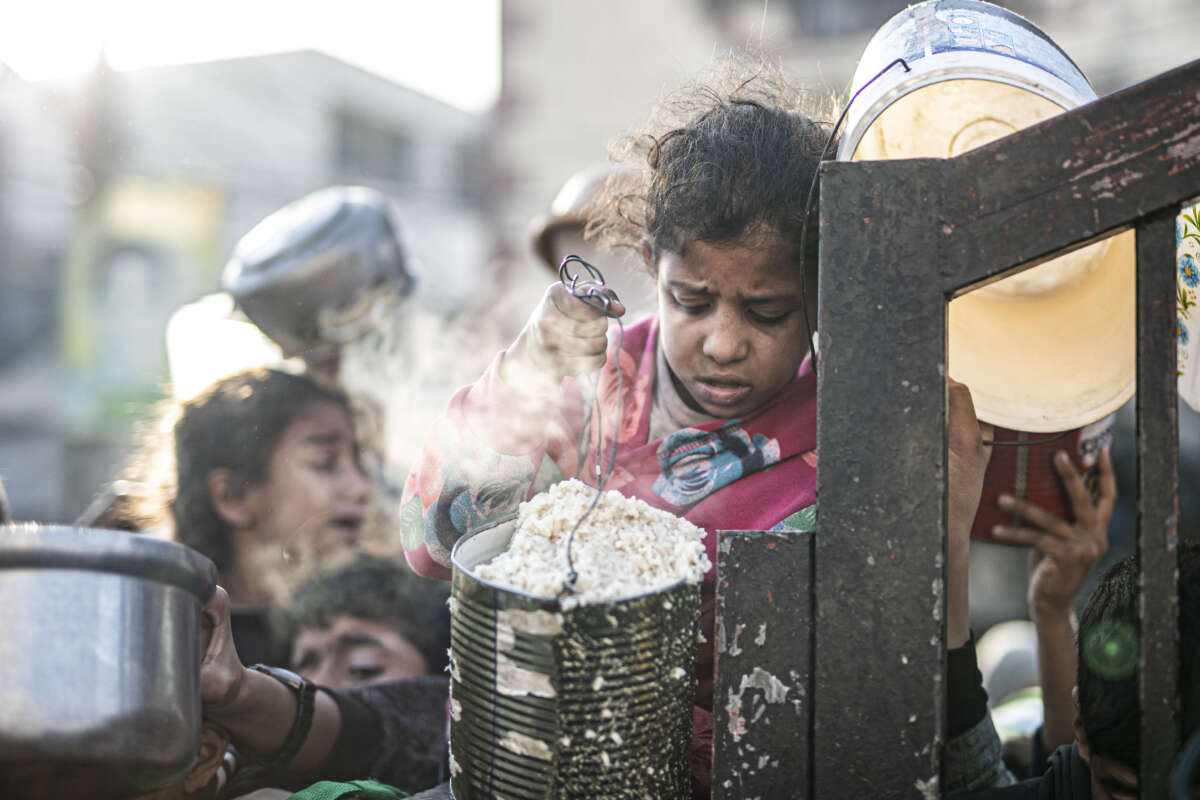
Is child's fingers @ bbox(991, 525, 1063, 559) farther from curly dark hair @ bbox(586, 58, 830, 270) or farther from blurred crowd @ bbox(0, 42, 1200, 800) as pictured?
curly dark hair @ bbox(586, 58, 830, 270)

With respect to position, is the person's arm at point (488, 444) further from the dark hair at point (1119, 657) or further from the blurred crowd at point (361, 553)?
the dark hair at point (1119, 657)

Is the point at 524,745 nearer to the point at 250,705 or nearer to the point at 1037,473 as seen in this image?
the point at 250,705

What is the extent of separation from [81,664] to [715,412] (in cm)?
128

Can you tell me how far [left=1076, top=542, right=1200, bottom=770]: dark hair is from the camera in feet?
4.85

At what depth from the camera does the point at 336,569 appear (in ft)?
10.7

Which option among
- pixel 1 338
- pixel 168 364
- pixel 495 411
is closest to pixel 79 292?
pixel 1 338

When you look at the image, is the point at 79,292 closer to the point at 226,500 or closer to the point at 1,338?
the point at 1,338

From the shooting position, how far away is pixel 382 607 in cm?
308

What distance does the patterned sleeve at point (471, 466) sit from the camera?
5.84ft

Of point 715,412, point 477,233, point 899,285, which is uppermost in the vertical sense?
point 477,233

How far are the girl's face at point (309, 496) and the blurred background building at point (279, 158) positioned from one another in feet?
3.71

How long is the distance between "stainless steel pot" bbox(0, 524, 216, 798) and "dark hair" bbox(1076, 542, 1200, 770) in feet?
4.70

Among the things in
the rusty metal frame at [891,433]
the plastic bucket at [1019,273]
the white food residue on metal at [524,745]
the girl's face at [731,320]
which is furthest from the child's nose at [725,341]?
the white food residue on metal at [524,745]

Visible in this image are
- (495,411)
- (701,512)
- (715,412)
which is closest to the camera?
(495,411)
